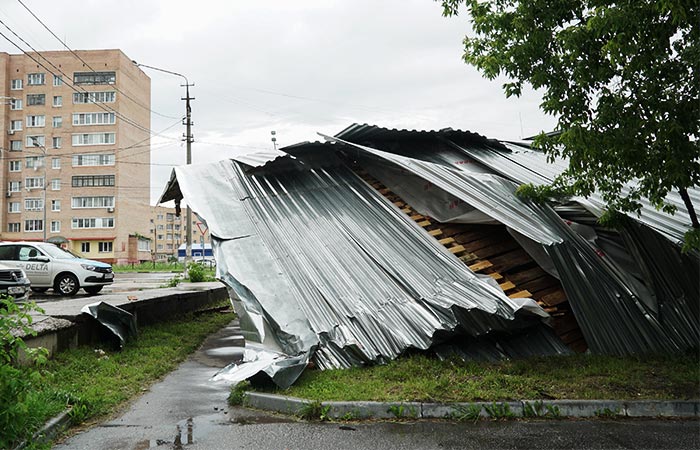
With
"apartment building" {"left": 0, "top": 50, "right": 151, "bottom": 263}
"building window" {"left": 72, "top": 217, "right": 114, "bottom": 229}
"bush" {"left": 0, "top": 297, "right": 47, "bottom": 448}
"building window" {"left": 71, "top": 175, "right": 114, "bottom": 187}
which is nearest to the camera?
"bush" {"left": 0, "top": 297, "right": 47, "bottom": 448}

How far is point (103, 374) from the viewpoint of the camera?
6.93m

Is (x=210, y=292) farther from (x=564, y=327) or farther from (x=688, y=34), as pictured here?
(x=688, y=34)

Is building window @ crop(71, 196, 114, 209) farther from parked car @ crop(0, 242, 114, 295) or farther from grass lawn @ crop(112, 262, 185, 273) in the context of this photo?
parked car @ crop(0, 242, 114, 295)

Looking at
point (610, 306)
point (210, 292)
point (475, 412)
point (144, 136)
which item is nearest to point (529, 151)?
point (610, 306)

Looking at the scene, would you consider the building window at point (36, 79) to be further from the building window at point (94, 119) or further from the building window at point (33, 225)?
the building window at point (33, 225)

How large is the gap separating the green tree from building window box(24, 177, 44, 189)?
206 ft

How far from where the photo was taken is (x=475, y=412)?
5379mm

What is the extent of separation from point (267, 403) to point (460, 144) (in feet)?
25.3

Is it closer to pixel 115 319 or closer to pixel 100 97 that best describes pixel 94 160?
pixel 100 97

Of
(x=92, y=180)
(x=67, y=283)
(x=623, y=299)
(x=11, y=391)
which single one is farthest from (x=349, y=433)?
(x=92, y=180)

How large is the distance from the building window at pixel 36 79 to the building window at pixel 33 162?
8234 millimetres

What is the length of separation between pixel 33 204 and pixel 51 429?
62953mm

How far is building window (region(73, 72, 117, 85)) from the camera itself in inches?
2291

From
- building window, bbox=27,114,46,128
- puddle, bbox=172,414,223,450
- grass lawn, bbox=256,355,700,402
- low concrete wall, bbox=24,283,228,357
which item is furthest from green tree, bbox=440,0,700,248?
building window, bbox=27,114,46,128
